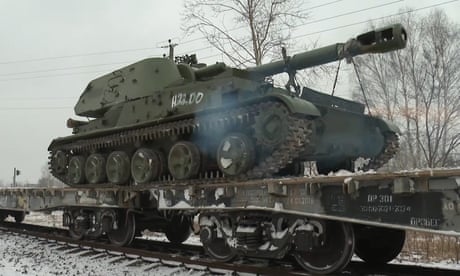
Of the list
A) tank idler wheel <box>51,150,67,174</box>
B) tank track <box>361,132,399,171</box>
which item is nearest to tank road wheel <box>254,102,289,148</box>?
tank track <box>361,132,399,171</box>

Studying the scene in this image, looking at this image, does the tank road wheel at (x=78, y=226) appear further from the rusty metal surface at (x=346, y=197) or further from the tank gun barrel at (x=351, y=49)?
the tank gun barrel at (x=351, y=49)

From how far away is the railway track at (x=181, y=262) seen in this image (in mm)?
7824

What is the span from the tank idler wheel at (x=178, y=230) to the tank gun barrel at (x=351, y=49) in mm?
4054

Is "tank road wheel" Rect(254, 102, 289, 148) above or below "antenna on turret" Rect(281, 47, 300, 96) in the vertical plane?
below

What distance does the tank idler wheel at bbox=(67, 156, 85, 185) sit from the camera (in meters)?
12.7

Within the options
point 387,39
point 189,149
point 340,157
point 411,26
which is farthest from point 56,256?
point 411,26

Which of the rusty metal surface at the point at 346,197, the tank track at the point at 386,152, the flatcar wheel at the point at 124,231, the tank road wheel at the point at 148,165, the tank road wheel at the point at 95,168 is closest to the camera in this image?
the rusty metal surface at the point at 346,197

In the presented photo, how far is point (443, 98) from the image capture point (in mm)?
29047

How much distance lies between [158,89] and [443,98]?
21945 millimetres

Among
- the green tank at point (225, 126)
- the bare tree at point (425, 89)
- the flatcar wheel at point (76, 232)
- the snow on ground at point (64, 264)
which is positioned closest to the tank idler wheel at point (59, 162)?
the green tank at point (225, 126)

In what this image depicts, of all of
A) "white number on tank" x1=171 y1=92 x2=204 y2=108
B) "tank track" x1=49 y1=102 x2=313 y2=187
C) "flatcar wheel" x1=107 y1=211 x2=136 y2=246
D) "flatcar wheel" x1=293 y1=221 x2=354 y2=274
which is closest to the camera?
"flatcar wheel" x1=293 y1=221 x2=354 y2=274

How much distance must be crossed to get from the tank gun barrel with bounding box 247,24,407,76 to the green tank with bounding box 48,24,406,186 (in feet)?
0.05

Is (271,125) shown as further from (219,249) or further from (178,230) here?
(178,230)

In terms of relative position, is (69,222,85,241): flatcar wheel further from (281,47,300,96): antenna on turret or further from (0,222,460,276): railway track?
(281,47,300,96): antenna on turret
